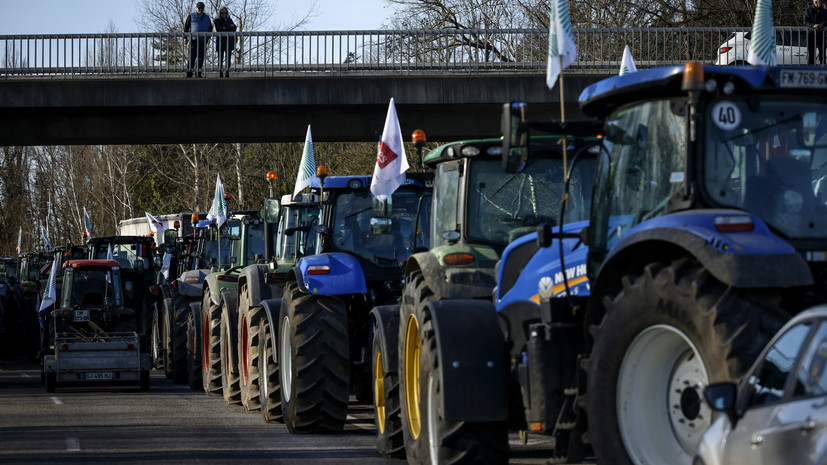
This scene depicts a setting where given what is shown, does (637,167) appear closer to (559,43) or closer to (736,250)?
(736,250)

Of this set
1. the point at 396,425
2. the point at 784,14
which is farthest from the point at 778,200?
the point at 784,14

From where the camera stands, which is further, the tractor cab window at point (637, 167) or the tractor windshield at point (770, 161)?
the tractor cab window at point (637, 167)

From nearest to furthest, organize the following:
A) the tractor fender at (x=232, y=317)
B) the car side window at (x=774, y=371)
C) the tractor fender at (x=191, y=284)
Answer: the car side window at (x=774, y=371)
the tractor fender at (x=232, y=317)
the tractor fender at (x=191, y=284)

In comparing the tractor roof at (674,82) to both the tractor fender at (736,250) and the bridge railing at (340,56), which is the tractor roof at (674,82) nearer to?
the tractor fender at (736,250)

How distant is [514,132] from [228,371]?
36.1 ft

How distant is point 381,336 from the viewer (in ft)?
35.6

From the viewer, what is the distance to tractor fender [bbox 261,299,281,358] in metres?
14.4

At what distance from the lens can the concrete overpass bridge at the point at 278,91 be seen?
29281 millimetres

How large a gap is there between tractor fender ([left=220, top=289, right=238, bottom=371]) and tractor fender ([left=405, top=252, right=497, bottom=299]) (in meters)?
7.98

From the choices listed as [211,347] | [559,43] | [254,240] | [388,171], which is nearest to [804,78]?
[559,43]

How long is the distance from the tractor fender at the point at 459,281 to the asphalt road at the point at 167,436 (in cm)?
179

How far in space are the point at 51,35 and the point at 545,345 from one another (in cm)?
2511

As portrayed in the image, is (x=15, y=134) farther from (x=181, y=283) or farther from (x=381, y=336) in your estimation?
(x=381, y=336)

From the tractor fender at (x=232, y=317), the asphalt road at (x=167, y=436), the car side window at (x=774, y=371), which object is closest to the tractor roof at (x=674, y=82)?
the car side window at (x=774, y=371)
